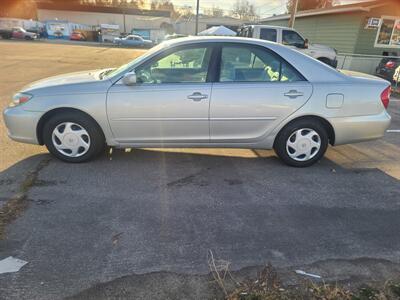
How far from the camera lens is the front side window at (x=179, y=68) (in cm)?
420

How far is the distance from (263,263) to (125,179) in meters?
2.11

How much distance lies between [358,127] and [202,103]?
2169 millimetres

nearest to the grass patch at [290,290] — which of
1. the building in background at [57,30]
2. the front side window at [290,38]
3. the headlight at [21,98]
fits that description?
the headlight at [21,98]

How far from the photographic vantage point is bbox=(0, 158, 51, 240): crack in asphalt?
10.1 ft

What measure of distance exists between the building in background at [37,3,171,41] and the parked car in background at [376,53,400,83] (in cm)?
6023

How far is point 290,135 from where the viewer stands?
4449 millimetres

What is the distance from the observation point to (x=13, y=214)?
320cm

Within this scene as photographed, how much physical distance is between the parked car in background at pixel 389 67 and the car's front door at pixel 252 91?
1143cm

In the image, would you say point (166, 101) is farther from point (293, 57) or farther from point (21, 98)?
point (21, 98)

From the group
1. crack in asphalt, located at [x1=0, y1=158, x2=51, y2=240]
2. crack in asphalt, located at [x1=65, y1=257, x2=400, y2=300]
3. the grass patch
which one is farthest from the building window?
crack in asphalt, located at [x1=0, y1=158, x2=51, y2=240]

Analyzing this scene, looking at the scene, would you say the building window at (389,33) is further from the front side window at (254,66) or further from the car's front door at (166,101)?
the car's front door at (166,101)

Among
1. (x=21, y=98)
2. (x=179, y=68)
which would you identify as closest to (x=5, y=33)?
(x=21, y=98)

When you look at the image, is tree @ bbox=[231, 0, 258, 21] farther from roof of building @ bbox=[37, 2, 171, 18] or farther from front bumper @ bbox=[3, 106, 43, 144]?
front bumper @ bbox=[3, 106, 43, 144]

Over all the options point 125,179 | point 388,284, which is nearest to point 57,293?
point 125,179
